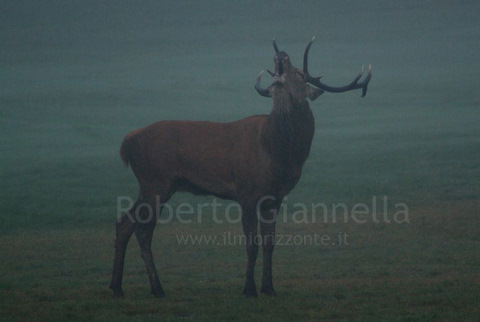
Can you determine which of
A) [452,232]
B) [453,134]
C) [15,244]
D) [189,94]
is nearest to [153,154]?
[15,244]

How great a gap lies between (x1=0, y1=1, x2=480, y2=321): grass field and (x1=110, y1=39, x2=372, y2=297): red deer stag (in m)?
0.79

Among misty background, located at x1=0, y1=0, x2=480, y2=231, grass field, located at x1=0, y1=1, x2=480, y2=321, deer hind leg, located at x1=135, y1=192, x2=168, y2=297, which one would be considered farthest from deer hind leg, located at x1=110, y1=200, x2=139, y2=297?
misty background, located at x1=0, y1=0, x2=480, y2=231

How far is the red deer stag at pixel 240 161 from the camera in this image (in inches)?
418

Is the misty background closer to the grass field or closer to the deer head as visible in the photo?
the grass field

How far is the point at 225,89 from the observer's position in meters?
67.9

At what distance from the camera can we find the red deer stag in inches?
418

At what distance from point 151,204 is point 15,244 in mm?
6740

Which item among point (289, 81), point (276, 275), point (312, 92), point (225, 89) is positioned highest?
Result: point (225, 89)

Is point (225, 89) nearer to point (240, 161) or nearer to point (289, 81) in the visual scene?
point (240, 161)

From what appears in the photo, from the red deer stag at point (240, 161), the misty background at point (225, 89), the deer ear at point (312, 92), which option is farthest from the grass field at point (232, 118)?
the deer ear at point (312, 92)

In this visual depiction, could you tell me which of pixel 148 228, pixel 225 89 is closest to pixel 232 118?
pixel 225 89

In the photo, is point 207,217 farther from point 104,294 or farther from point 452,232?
point 104,294

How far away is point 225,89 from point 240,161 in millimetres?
57408

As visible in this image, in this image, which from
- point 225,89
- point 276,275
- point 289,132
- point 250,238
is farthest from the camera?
point 225,89
